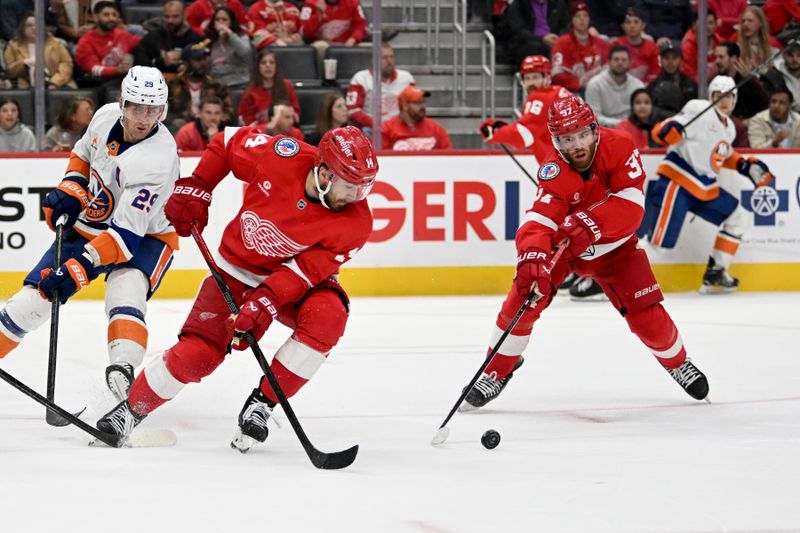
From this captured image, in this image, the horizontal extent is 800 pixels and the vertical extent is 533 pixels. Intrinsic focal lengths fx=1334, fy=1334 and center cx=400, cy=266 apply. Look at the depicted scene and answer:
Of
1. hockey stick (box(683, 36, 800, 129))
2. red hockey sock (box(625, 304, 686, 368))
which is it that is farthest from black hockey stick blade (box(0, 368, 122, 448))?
hockey stick (box(683, 36, 800, 129))

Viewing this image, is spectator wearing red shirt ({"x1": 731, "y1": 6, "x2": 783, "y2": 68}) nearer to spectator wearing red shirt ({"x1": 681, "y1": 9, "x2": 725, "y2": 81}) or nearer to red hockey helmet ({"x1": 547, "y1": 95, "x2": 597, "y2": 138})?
spectator wearing red shirt ({"x1": 681, "y1": 9, "x2": 725, "y2": 81})

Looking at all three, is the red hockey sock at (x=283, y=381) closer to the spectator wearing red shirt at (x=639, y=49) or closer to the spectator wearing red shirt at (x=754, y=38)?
the spectator wearing red shirt at (x=639, y=49)

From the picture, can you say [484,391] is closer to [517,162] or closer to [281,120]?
[517,162]

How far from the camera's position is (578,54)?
8195 millimetres

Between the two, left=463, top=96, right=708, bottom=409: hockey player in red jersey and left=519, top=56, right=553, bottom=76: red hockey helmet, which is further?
left=519, top=56, right=553, bottom=76: red hockey helmet

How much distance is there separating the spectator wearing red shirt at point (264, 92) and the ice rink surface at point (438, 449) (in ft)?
6.19

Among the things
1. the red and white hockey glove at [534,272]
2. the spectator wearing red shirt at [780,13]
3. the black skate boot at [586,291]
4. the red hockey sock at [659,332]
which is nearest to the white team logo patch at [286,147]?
the red and white hockey glove at [534,272]

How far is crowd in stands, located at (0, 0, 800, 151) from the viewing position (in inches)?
287

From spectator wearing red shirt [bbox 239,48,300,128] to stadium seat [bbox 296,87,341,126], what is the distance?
1.2 inches

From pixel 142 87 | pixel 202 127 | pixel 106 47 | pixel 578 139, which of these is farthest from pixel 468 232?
pixel 142 87

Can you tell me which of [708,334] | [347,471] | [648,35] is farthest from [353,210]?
[648,35]

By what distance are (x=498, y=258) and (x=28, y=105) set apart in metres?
2.78

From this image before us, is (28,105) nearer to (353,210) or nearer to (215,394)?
(215,394)

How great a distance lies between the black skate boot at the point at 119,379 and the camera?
4.03 metres
